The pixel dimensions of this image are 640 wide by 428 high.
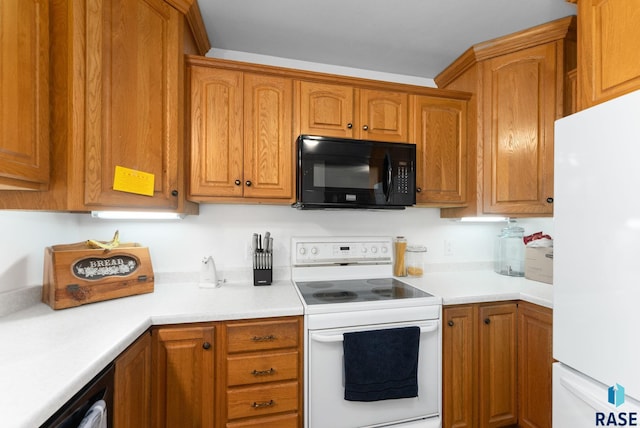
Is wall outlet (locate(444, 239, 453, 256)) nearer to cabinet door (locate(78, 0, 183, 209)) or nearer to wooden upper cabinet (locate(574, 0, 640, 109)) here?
wooden upper cabinet (locate(574, 0, 640, 109))

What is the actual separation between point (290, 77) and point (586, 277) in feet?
5.58

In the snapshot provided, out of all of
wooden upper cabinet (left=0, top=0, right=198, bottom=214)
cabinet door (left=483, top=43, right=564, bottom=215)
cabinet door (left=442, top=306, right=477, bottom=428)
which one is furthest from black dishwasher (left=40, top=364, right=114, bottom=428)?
cabinet door (left=483, top=43, right=564, bottom=215)

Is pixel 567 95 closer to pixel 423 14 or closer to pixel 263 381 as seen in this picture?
pixel 423 14

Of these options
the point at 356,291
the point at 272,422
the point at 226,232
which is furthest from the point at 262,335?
the point at 226,232

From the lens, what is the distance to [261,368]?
1.29 meters

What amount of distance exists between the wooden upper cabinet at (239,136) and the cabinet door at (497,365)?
140 centimetres

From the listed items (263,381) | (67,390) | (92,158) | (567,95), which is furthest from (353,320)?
(567,95)

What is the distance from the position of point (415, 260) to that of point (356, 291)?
0.68m

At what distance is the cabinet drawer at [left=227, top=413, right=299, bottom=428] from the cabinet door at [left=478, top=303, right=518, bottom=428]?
3.54 feet

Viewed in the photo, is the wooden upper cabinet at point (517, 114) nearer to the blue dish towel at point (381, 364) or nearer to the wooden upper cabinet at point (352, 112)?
the wooden upper cabinet at point (352, 112)

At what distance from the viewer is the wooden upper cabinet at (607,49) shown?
1026mm

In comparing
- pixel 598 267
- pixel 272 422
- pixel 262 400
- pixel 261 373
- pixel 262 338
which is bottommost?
pixel 272 422

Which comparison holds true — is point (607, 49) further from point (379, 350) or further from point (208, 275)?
point (208, 275)

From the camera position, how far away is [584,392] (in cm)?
102
